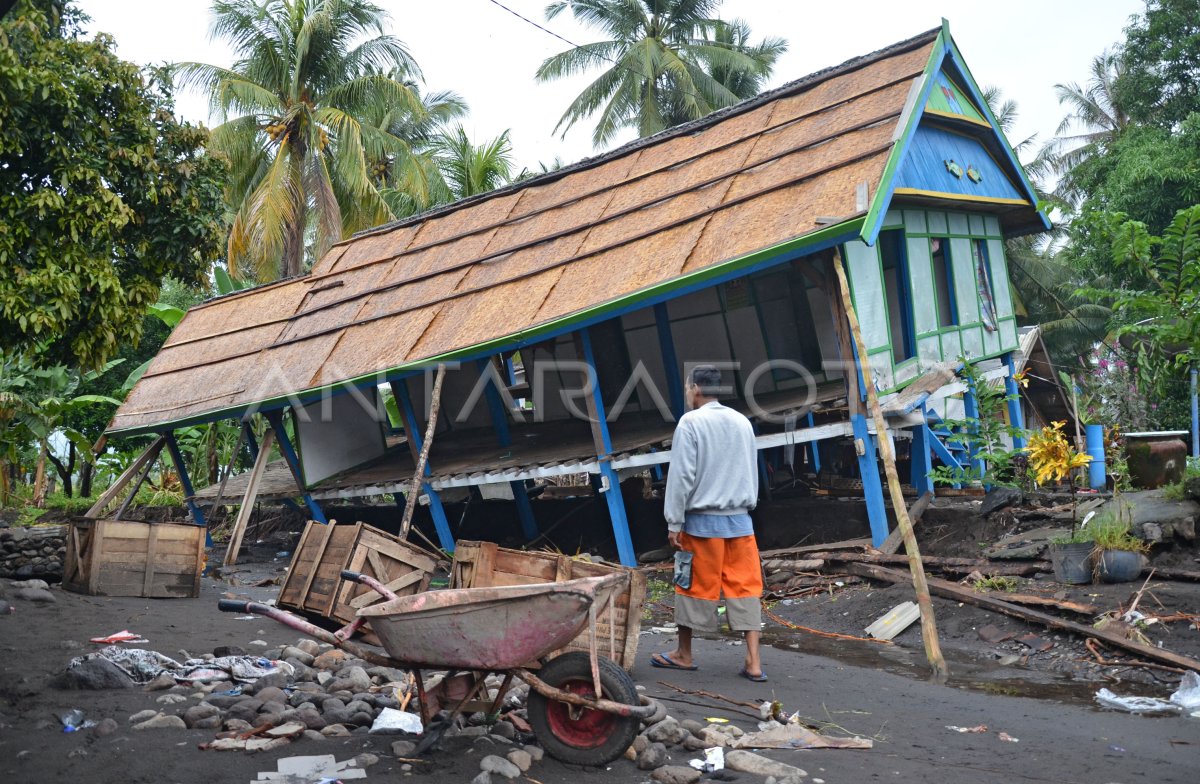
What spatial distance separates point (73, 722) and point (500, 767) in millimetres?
2384

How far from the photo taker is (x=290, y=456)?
14977 mm

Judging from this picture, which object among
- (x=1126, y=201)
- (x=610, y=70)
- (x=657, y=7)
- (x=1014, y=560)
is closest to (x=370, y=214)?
(x=610, y=70)

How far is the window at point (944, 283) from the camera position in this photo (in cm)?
1338

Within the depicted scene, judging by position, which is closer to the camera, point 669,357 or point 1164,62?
point 669,357


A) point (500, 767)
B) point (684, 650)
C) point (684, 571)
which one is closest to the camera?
point (500, 767)

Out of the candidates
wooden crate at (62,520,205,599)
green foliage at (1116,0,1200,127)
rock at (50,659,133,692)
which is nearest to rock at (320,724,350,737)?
rock at (50,659,133,692)

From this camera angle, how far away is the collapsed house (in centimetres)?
1055

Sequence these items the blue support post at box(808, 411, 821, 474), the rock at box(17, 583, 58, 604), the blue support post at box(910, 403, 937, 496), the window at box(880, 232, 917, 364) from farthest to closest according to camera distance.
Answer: the blue support post at box(808, 411, 821, 474) < the blue support post at box(910, 403, 937, 496) < the window at box(880, 232, 917, 364) < the rock at box(17, 583, 58, 604)

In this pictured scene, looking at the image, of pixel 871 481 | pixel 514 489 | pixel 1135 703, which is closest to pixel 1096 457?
pixel 871 481

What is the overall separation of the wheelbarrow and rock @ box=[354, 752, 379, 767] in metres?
0.25

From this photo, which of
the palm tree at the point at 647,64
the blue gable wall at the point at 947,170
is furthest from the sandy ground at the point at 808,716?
the palm tree at the point at 647,64

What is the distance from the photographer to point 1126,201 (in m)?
21.8

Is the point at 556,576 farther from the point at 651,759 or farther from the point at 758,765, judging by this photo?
the point at 758,765

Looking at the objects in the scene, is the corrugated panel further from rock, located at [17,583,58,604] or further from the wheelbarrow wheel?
the wheelbarrow wheel
